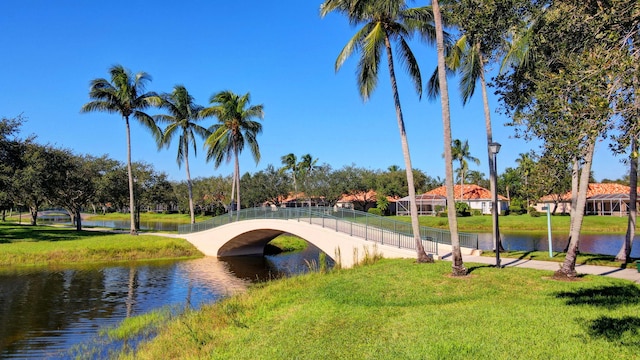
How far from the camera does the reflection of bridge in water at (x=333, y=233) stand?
61.4 feet

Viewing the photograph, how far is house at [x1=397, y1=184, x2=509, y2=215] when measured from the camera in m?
62.8

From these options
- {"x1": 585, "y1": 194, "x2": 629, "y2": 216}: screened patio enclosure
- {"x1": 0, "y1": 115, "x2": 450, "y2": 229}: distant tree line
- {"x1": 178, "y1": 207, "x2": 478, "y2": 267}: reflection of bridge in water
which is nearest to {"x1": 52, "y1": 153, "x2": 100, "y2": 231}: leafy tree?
{"x1": 0, "y1": 115, "x2": 450, "y2": 229}: distant tree line

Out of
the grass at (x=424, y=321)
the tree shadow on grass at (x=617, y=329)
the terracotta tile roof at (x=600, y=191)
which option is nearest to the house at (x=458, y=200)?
the terracotta tile roof at (x=600, y=191)

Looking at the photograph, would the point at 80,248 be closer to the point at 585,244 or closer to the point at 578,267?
the point at 578,267

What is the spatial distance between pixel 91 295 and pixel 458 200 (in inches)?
2229

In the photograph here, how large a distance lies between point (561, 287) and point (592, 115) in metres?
6.55

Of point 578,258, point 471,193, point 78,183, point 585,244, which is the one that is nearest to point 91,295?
point 578,258

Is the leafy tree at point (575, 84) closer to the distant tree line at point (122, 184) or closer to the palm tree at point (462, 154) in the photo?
the distant tree line at point (122, 184)

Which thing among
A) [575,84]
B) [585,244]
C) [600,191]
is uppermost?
[575,84]

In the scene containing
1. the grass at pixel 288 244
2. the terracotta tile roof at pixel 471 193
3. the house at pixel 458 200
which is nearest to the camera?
the grass at pixel 288 244

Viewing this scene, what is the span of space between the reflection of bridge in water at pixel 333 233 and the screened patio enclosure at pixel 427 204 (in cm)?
3501

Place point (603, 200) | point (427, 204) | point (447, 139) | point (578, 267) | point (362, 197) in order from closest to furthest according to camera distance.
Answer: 1. point (447, 139)
2. point (578, 267)
3. point (603, 200)
4. point (427, 204)
5. point (362, 197)

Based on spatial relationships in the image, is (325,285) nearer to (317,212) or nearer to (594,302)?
(594,302)

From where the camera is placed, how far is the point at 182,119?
1485 inches
